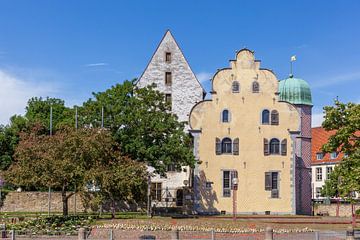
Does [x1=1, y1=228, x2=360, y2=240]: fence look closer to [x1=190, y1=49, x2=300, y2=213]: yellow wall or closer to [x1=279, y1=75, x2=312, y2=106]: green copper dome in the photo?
[x1=190, y1=49, x2=300, y2=213]: yellow wall

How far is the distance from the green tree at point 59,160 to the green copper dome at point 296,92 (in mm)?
28833

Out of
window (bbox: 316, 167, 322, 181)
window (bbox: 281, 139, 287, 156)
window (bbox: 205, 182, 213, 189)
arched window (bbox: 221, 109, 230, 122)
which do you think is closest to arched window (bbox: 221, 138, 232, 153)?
arched window (bbox: 221, 109, 230, 122)

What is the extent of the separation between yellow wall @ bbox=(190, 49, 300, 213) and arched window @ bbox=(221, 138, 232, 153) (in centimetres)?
43

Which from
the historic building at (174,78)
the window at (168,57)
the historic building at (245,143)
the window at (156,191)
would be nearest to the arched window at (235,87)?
the historic building at (245,143)

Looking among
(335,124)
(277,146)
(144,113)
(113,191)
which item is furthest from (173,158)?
(335,124)

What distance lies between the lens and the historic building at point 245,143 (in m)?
46.3

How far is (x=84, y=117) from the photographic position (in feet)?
141

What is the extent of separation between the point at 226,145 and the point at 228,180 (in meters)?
2.96

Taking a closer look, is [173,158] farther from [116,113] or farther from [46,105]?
[46,105]

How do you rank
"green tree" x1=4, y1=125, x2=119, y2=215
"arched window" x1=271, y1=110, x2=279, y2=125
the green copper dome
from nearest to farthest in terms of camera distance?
1. "green tree" x1=4, y1=125, x2=119, y2=215
2. "arched window" x1=271, y1=110, x2=279, y2=125
3. the green copper dome

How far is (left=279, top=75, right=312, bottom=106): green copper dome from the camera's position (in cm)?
5816

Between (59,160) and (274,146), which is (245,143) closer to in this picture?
(274,146)

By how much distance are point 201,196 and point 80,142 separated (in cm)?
1557

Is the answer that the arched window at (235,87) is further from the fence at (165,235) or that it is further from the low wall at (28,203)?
the fence at (165,235)
